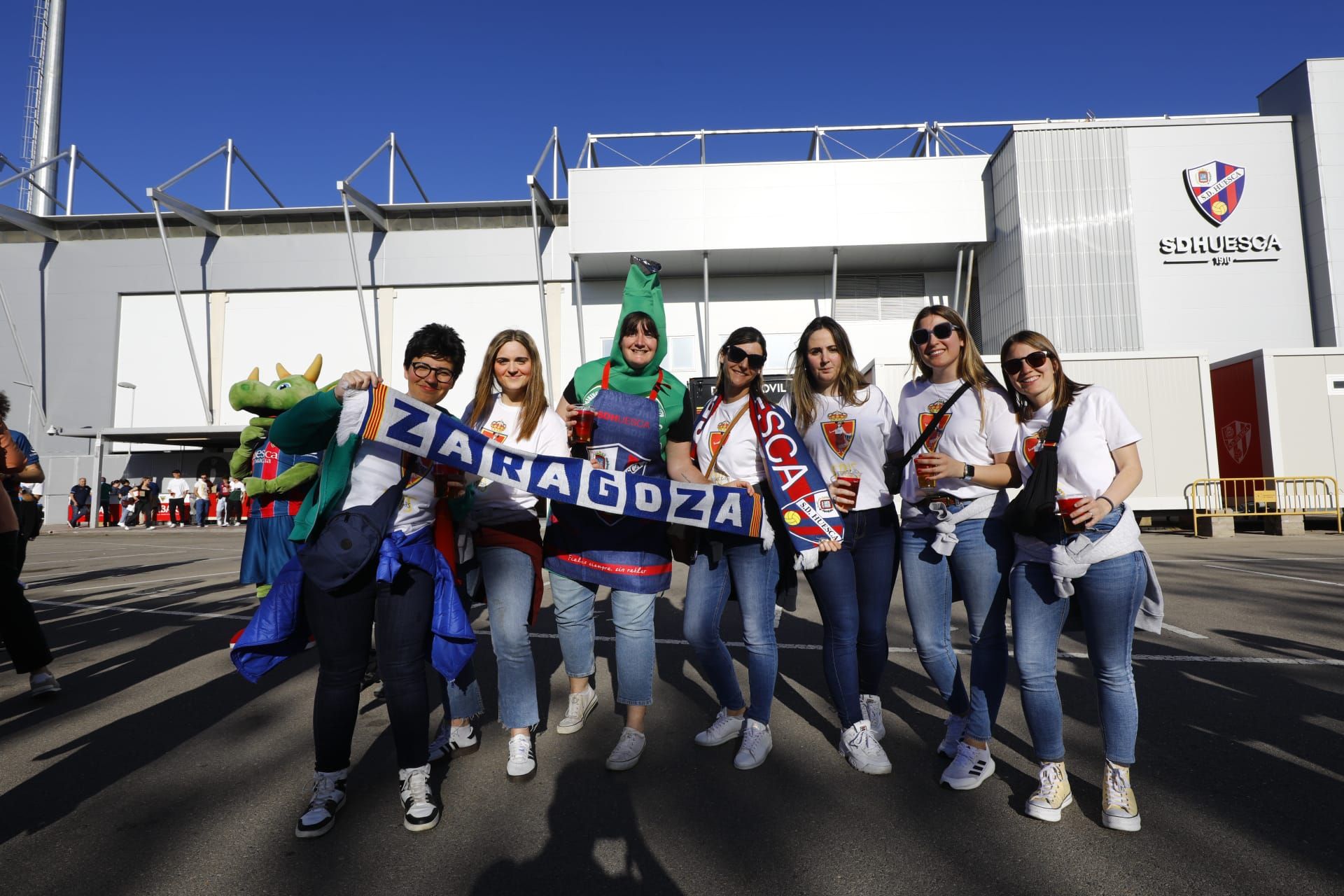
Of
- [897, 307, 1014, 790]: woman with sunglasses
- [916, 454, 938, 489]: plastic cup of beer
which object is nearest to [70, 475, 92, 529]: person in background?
[897, 307, 1014, 790]: woman with sunglasses

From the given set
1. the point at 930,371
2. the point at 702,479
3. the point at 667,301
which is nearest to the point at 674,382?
the point at 702,479

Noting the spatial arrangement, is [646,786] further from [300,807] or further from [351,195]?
[351,195]

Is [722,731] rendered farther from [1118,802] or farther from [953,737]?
[1118,802]

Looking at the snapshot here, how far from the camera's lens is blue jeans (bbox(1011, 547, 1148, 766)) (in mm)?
2631

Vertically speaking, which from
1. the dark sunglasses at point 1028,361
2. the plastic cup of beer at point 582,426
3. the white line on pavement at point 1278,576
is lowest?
the white line on pavement at point 1278,576

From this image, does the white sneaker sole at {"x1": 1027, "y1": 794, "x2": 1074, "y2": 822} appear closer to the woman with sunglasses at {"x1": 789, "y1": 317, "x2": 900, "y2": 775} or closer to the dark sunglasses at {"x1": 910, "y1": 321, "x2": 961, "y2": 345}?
the woman with sunglasses at {"x1": 789, "y1": 317, "x2": 900, "y2": 775}

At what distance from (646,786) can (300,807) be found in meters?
1.35

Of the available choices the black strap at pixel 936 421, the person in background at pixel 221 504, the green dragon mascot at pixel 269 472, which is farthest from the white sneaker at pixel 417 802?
the person in background at pixel 221 504

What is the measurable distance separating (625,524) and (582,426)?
495 mm

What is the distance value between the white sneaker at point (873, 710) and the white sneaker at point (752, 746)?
497 millimetres

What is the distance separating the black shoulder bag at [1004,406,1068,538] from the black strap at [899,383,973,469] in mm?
479

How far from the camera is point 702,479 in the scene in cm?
350

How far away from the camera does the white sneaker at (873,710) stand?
3432 millimetres

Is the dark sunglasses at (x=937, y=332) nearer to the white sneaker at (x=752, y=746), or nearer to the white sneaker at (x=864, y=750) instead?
the white sneaker at (x=864, y=750)
